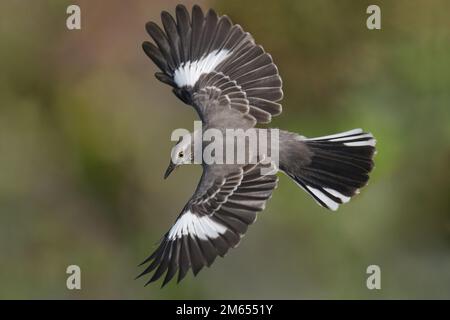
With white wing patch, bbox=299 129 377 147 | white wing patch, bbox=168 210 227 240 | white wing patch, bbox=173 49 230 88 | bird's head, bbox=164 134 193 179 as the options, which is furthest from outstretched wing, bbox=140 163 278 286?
white wing patch, bbox=173 49 230 88

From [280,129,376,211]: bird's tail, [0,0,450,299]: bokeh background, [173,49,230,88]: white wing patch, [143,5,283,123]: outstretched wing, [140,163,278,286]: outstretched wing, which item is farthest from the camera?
[0,0,450,299]: bokeh background

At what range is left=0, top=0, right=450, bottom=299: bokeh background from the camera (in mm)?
5188

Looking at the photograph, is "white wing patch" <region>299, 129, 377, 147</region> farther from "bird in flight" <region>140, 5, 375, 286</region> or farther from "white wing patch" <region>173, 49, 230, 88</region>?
"white wing patch" <region>173, 49, 230, 88</region>

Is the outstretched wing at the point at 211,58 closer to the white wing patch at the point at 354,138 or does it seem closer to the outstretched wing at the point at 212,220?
the white wing patch at the point at 354,138

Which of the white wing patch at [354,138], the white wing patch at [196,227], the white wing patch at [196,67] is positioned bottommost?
the white wing patch at [196,227]

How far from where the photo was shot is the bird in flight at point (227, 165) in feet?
12.6

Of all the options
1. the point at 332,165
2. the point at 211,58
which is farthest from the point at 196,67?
the point at 332,165

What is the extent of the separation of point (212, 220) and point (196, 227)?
0.24 ft

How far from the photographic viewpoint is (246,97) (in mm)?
4398

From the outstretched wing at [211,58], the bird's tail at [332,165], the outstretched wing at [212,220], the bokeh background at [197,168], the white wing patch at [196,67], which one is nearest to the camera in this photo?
the outstretched wing at [212,220]

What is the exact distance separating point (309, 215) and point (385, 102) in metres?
0.88

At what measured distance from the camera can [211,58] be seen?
454 cm

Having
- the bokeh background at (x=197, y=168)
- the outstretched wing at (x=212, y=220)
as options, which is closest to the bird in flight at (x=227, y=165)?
the outstretched wing at (x=212, y=220)

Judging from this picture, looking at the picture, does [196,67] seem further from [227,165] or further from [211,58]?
[227,165]
